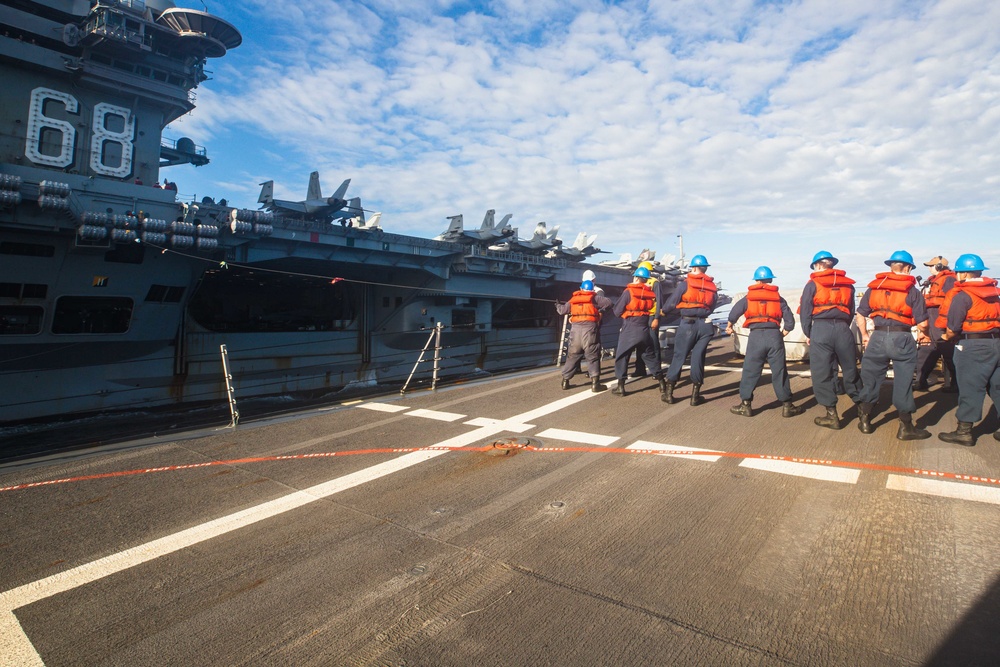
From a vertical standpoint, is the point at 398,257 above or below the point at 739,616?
above

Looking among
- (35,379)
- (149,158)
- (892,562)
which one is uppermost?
(149,158)

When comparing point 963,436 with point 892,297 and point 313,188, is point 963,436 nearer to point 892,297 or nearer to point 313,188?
point 892,297

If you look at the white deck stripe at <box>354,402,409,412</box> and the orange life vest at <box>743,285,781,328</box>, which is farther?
the white deck stripe at <box>354,402,409,412</box>

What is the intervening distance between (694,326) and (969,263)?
9.64 ft

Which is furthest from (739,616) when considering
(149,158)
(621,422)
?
(149,158)

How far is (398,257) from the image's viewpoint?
2005 centimetres

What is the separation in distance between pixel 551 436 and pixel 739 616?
3.35 metres

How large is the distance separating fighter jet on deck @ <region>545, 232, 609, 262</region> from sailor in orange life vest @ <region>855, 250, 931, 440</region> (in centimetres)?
2093

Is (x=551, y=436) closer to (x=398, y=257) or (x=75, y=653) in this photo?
(x=75, y=653)

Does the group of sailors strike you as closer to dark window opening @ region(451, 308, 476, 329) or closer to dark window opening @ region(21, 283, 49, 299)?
dark window opening @ region(21, 283, 49, 299)

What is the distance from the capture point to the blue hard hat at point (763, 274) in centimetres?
662

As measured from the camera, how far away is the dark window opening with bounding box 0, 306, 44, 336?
13422 millimetres

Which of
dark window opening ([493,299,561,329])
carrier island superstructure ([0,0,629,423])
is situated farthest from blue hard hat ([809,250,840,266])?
dark window opening ([493,299,561,329])

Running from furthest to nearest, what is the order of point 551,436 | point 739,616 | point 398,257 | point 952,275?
point 398,257 → point 952,275 → point 551,436 → point 739,616
